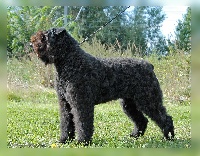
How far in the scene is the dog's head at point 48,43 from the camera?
395 centimetres

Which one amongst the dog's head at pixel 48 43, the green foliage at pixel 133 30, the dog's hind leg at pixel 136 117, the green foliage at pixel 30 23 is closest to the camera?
the dog's head at pixel 48 43

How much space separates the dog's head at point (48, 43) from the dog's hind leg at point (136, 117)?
140cm

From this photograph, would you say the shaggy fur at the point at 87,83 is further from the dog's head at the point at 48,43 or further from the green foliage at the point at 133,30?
the green foliage at the point at 133,30

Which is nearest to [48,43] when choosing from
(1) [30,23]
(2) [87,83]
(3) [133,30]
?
(2) [87,83]

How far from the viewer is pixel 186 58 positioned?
27.8 feet

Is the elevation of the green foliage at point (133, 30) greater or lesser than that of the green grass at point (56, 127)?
greater

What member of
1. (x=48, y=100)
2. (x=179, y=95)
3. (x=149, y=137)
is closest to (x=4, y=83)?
(x=149, y=137)

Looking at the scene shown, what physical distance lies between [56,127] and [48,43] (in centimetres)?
195

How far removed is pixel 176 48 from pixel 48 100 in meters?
3.64

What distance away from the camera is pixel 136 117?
4914 mm

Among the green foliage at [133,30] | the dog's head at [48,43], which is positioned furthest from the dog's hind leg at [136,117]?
the green foliage at [133,30]

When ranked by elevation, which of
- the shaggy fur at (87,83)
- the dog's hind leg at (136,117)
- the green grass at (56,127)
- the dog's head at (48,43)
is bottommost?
the green grass at (56,127)

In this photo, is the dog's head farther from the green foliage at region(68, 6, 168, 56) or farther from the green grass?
the green foliage at region(68, 6, 168, 56)

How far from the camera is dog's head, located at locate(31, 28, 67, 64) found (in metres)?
3.95
